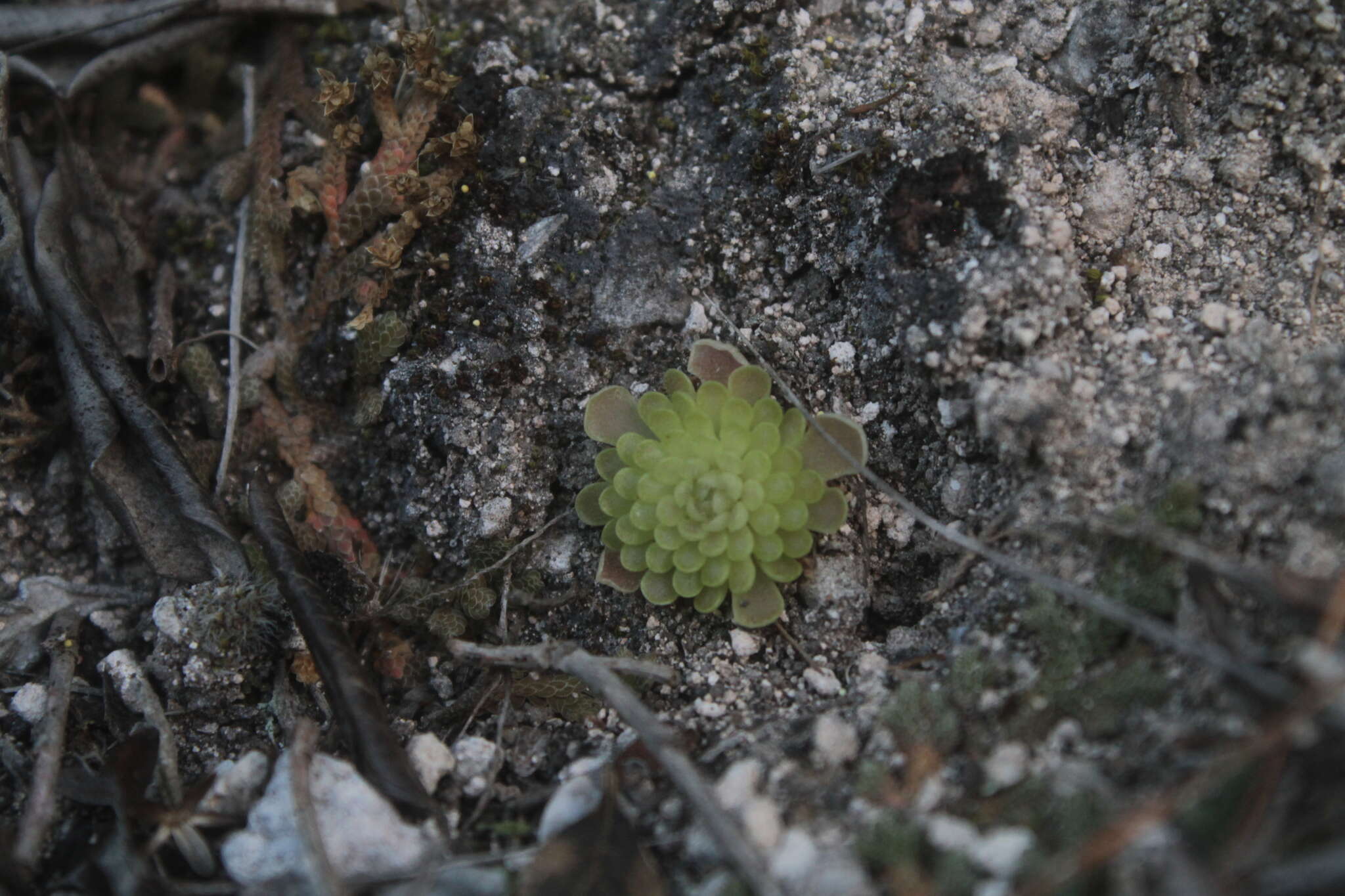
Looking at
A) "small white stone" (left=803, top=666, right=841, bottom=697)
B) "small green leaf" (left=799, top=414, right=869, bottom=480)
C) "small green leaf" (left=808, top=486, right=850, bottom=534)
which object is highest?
"small green leaf" (left=799, top=414, right=869, bottom=480)

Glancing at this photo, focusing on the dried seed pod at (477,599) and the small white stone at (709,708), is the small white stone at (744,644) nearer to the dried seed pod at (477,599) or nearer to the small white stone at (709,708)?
the small white stone at (709,708)

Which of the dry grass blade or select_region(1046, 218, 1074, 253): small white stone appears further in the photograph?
select_region(1046, 218, 1074, 253): small white stone

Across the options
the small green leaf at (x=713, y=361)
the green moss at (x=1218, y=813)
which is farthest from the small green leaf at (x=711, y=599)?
the green moss at (x=1218, y=813)

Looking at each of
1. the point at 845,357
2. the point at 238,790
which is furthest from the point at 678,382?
the point at 238,790

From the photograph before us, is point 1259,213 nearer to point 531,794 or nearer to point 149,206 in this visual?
point 531,794

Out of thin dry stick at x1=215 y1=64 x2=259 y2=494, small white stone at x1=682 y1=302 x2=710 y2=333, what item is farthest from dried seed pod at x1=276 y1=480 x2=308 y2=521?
small white stone at x1=682 y1=302 x2=710 y2=333

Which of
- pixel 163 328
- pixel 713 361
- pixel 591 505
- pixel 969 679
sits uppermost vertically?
pixel 163 328

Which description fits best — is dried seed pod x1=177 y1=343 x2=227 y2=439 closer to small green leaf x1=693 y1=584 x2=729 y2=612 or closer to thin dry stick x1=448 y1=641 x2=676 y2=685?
thin dry stick x1=448 y1=641 x2=676 y2=685

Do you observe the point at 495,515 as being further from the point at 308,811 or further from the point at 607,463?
the point at 308,811
